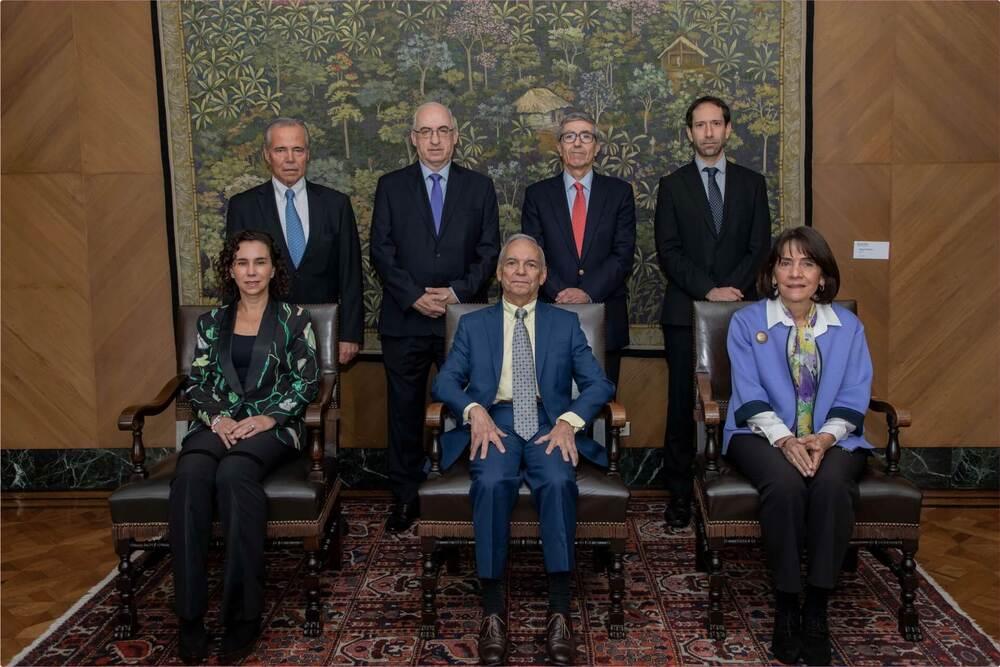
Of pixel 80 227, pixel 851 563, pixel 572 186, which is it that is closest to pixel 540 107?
pixel 572 186

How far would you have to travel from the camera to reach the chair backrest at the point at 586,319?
3.99 m

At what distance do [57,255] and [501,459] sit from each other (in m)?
3.42

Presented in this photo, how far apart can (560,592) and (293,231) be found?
2.27m

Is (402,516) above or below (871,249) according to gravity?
below

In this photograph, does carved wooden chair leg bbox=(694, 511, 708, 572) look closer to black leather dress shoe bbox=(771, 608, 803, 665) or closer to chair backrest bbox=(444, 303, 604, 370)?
black leather dress shoe bbox=(771, 608, 803, 665)

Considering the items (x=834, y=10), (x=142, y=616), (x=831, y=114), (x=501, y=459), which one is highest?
(x=834, y=10)

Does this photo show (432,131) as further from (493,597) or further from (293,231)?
(493,597)

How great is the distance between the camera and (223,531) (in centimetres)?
341

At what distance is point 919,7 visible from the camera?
5.13m

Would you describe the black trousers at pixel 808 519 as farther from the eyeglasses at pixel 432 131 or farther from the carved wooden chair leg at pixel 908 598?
the eyeglasses at pixel 432 131

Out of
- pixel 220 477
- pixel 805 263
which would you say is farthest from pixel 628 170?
pixel 220 477

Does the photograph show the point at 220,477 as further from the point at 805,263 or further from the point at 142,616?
the point at 805,263

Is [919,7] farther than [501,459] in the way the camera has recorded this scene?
Yes

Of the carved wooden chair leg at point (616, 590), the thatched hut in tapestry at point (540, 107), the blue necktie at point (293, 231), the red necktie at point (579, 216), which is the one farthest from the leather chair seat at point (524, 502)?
the thatched hut in tapestry at point (540, 107)
